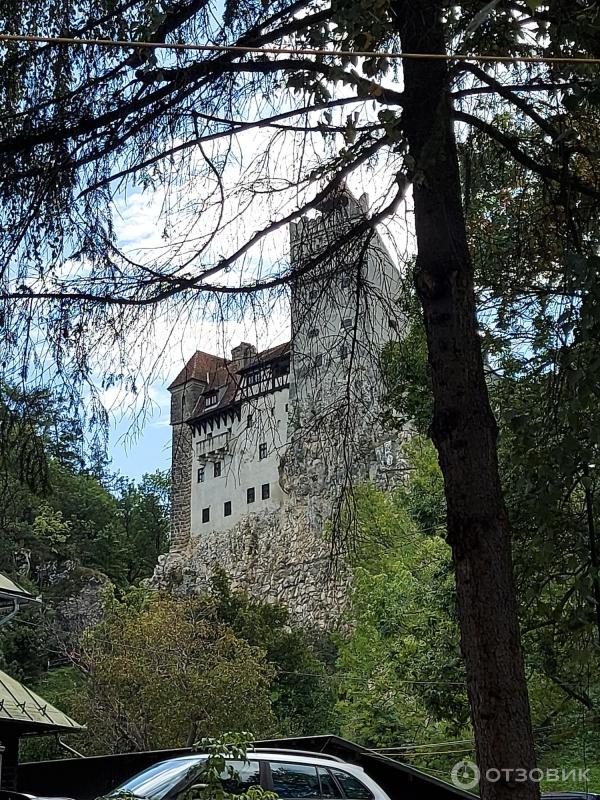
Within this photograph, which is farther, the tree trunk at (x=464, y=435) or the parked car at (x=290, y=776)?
the parked car at (x=290, y=776)

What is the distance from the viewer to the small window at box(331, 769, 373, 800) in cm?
838

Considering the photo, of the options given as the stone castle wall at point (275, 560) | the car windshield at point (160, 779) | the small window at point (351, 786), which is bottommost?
the small window at point (351, 786)

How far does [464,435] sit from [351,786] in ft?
17.7

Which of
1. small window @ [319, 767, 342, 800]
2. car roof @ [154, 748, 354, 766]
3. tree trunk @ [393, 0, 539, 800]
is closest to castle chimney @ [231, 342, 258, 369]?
tree trunk @ [393, 0, 539, 800]

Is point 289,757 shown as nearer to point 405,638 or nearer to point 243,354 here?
point 243,354

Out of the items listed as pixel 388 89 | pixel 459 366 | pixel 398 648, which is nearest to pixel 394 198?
pixel 388 89

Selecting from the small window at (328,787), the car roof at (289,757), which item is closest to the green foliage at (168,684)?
the car roof at (289,757)

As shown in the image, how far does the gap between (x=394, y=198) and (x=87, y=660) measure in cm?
2339

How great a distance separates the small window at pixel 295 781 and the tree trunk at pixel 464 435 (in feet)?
15.5

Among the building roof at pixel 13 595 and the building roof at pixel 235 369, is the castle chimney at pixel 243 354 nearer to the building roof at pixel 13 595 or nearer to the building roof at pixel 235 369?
the building roof at pixel 235 369

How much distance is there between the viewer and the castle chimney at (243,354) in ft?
17.4

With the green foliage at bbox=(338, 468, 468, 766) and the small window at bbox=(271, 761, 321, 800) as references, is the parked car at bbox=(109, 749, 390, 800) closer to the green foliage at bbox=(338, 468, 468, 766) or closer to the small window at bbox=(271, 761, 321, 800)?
the small window at bbox=(271, 761, 321, 800)

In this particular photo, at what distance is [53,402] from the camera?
5008 millimetres

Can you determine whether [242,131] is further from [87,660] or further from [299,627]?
[299,627]
